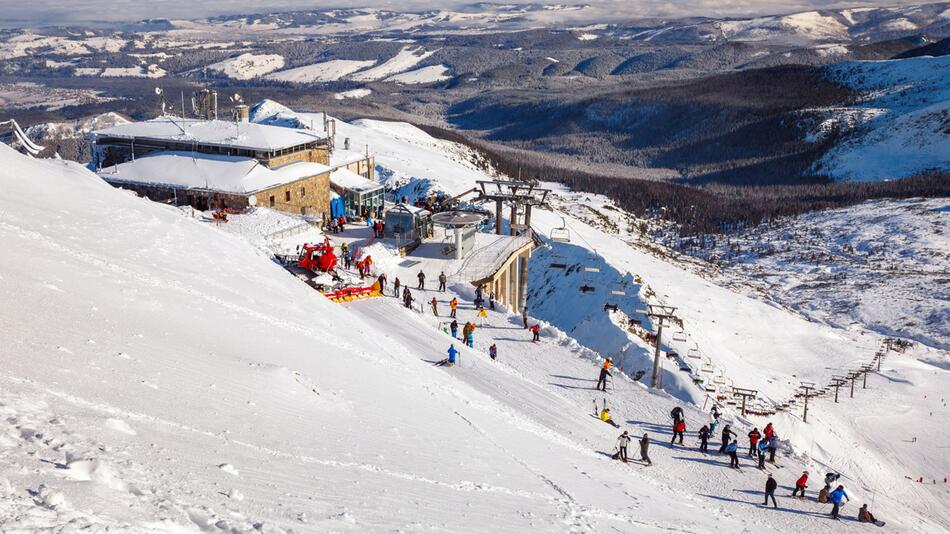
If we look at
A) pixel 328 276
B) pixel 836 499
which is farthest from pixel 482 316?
pixel 836 499

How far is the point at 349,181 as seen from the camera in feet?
150

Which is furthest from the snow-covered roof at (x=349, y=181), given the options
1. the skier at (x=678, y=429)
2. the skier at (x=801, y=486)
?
the skier at (x=801, y=486)

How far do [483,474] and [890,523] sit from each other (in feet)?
40.0

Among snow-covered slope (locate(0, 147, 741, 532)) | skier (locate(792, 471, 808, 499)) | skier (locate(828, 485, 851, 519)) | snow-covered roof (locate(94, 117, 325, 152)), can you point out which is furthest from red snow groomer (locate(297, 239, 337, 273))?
skier (locate(828, 485, 851, 519))

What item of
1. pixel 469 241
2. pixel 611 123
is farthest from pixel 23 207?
pixel 611 123

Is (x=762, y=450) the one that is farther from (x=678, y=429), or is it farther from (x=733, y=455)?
(x=678, y=429)

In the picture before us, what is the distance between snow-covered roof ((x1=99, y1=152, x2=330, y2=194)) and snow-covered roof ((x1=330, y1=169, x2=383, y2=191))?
284cm

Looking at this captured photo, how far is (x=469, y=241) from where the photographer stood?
3688cm

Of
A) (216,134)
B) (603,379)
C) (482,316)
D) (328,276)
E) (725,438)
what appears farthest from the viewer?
(216,134)

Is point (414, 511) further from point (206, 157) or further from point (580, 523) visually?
point (206, 157)

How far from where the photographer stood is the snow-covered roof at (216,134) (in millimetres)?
42031

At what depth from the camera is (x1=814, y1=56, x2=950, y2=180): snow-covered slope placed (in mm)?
113875

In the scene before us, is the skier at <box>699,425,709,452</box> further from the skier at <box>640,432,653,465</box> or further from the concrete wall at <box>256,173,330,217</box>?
the concrete wall at <box>256,173,330,217</box>

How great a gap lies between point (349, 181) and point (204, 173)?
893 centimetres
